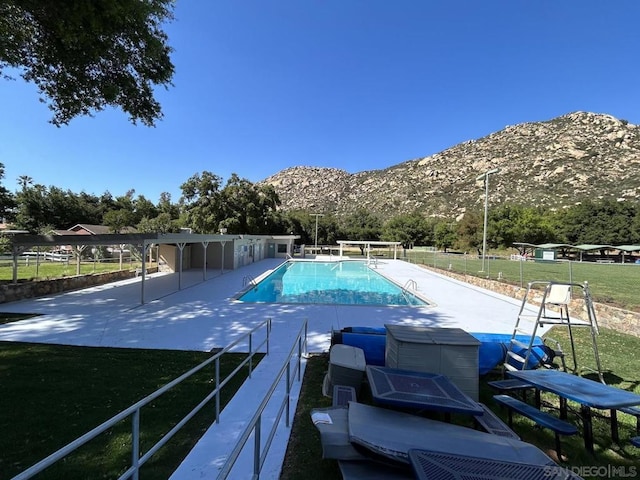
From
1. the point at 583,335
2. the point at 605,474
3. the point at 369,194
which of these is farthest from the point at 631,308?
the point at 369,194

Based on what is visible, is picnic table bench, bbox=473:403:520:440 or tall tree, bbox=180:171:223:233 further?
tall tree, bbox=180:171:223:233

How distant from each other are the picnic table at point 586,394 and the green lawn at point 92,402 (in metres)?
3.44

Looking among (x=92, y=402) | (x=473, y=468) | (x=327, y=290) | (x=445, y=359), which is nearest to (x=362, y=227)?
(x=327, y=290)

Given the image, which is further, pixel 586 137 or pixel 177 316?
pixel 586 137

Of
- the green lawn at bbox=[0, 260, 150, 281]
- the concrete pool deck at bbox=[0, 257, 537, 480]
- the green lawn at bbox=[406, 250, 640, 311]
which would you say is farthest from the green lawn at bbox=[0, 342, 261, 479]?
the green lawn at bbox=[0, 260, 150, 281]

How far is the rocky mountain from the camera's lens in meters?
54.2

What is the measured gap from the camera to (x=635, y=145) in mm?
55562

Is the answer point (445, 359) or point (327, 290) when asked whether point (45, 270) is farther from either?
point (445, 359)

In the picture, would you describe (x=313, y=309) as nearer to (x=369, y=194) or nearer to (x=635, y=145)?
(x=369, y=194)

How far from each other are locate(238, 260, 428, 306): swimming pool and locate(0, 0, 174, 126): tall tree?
7.25 meters

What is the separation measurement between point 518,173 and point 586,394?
224ft

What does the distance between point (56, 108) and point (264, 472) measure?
9830 millimetres

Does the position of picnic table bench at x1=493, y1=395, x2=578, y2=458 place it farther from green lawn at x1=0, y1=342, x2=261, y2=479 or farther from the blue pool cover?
green lawn at x1=0, y1=342, x2=261, y2=479

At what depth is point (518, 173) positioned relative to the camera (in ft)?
199
